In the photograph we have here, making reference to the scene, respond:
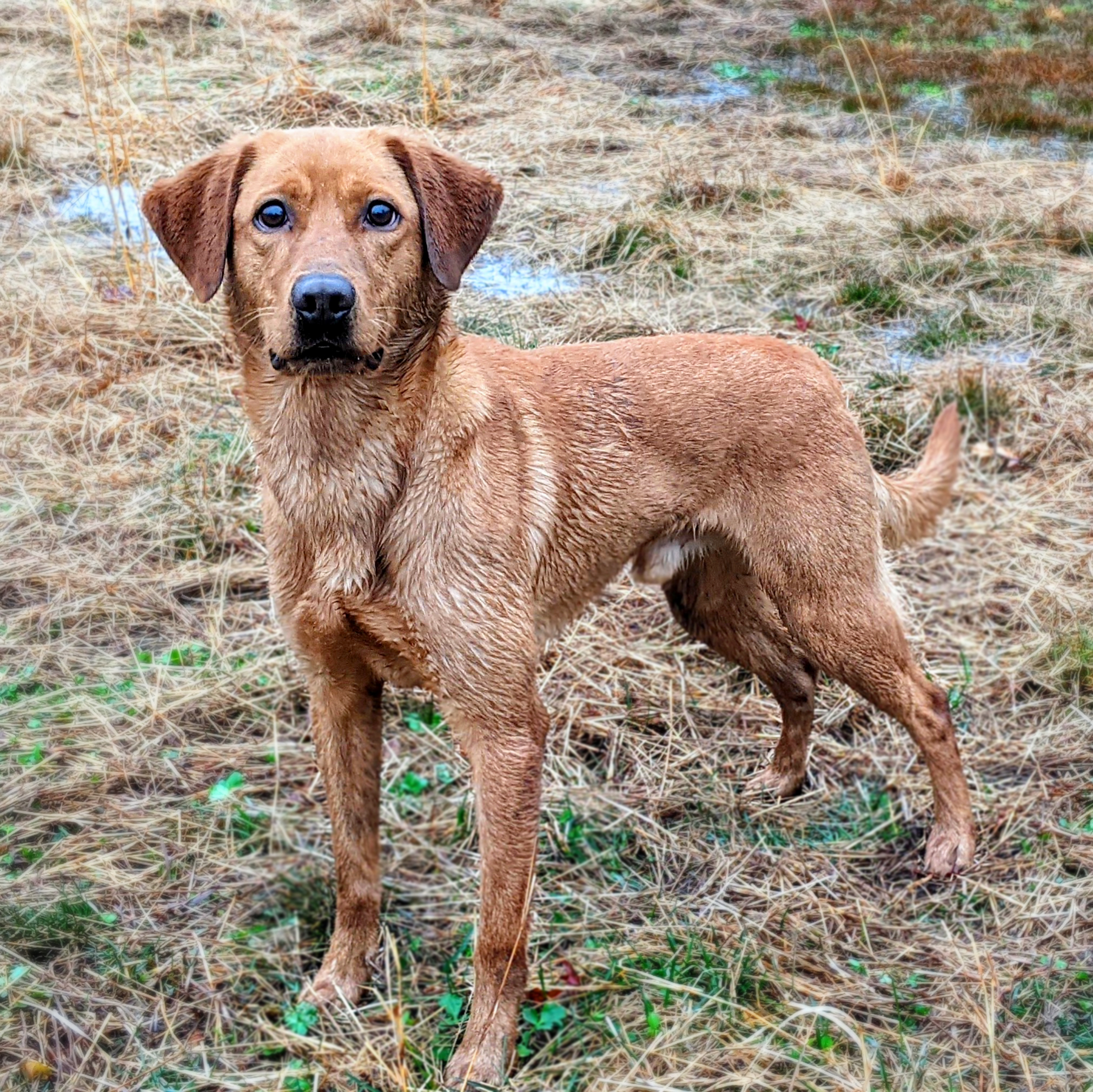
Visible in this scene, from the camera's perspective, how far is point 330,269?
87.2 inches

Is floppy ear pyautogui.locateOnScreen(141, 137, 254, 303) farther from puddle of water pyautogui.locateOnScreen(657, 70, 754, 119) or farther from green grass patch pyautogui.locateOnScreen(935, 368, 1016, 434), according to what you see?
puddle of water pyautogui.locateOnScreen(657, 70, 754, 119)

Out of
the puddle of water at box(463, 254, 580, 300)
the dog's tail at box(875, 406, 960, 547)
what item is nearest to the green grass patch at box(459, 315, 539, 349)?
the puddle of water at box(463, 254, 580, 300)

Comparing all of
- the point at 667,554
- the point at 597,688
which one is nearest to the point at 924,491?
the point at 667,554

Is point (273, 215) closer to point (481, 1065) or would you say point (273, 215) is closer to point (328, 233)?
point (328, 233)

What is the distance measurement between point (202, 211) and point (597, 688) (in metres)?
2.29

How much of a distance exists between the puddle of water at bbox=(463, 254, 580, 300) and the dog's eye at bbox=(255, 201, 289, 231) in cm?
345

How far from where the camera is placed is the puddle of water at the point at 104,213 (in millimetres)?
6504

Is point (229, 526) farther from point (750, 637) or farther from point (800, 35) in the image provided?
point (800, 35)

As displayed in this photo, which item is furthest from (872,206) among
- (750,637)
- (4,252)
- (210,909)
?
(210,909)

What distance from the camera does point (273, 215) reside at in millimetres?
2396

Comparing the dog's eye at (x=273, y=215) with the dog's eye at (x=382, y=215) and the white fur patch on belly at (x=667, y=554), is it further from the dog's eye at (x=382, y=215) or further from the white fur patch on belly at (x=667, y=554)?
the white fur patch on belly at (x=667, y=554)

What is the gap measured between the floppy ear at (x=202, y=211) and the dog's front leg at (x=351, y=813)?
108 cm

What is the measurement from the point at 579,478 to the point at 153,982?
1.80 metres

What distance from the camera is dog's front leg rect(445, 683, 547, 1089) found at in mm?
2594
